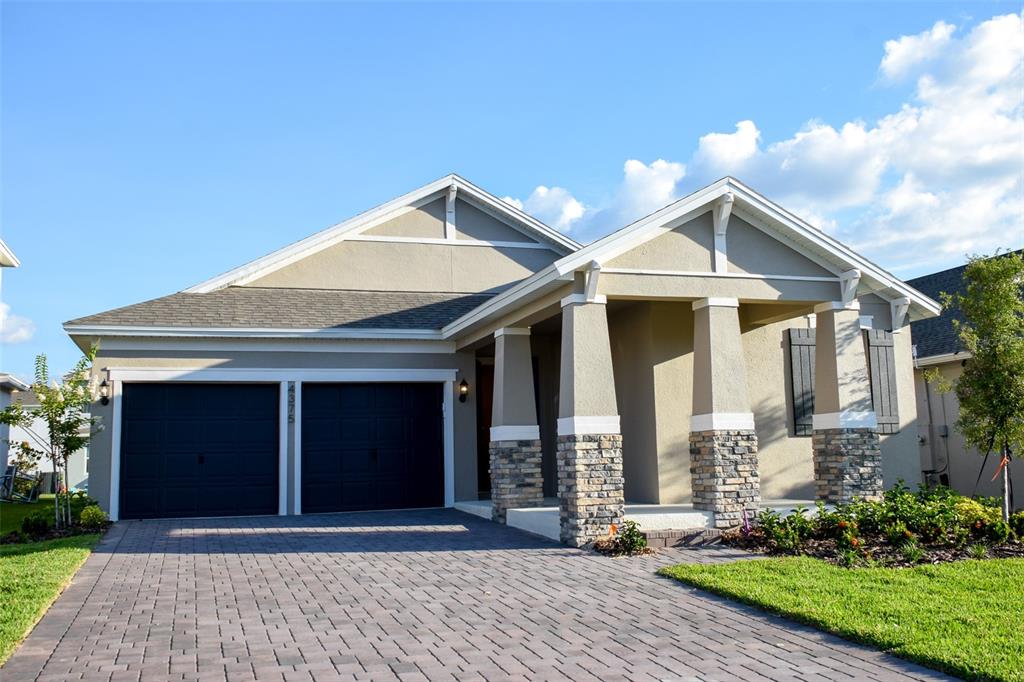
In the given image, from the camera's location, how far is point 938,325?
19156 millimetres

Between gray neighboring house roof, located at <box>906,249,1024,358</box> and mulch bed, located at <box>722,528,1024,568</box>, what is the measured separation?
8553mm

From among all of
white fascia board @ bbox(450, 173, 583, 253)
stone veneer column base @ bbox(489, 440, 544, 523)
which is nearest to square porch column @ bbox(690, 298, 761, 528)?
stone veneer column base @ bbox(489, 440, 544, 523)

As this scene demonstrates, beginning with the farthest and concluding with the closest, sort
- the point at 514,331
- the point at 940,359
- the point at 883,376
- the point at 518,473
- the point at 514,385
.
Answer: the point at 940,359
the point at 883,376
the point at 514,331
the point at 514,385
the point at 518,473

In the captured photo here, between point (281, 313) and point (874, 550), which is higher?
point (281, 313)

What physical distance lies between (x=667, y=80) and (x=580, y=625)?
713 centimetres

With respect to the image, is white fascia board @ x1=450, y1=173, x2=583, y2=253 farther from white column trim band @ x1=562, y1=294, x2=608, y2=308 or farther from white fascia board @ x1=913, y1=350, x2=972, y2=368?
white fascia board @ x1=913, y1=350, x2=972, y2=368

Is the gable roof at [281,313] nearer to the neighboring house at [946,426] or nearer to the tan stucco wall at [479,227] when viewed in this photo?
the tan stucco wall at [479,227]

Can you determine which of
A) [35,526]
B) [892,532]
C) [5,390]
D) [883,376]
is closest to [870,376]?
[883,376]

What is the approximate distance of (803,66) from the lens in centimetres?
1011

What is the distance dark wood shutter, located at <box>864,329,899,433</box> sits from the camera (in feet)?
48.0

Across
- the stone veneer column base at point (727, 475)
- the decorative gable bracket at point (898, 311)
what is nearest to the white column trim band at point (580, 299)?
the stone veneer column base at point (727, 475)

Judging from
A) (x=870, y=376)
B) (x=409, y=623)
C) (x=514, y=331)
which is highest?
(x=514, y=331)

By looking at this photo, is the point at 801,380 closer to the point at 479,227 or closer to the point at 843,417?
the point at 843,417

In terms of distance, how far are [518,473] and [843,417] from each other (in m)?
4.71
